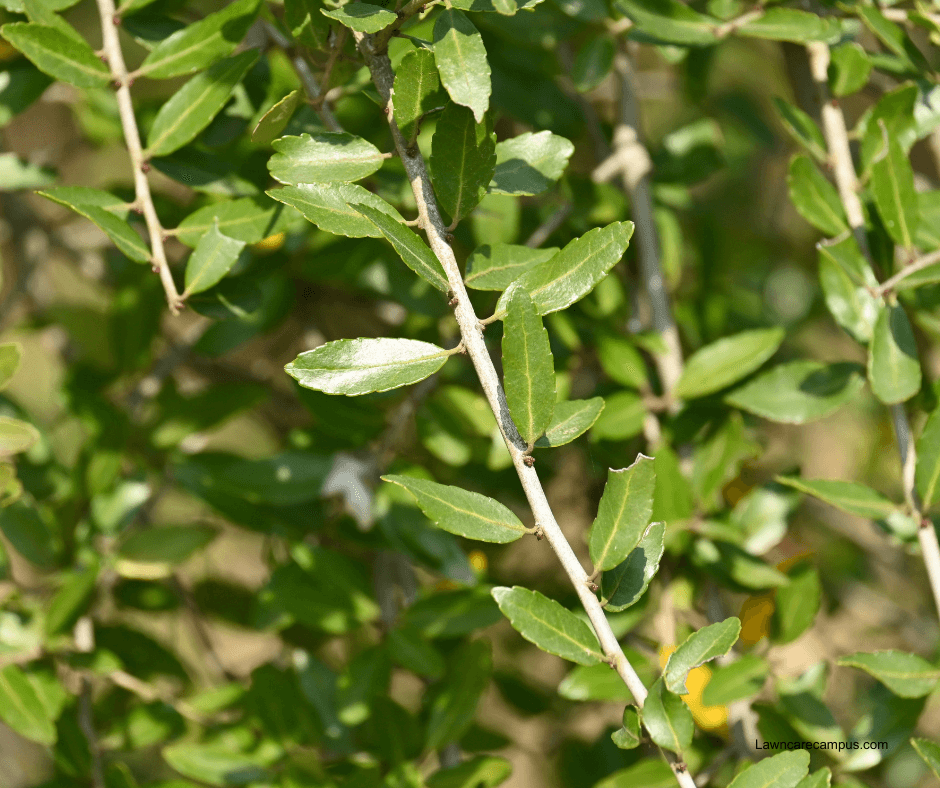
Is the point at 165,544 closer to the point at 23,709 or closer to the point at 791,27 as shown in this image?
the point at 23,709

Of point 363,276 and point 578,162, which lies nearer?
point 363,276

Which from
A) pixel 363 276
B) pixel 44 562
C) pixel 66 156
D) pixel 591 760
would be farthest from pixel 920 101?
pixel 66 156

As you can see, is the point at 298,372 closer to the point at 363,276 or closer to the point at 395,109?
the point at 395,109

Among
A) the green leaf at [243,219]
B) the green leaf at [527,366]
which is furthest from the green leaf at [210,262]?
the green leaf at [527,366]

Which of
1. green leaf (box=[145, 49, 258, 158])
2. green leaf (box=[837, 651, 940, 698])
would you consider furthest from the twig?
green leaf (box=[145, 49, 258, 158])

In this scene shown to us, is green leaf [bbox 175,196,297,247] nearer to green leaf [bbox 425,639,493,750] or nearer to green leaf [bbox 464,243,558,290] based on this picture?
green leaf [bbox 464,243,558,290]

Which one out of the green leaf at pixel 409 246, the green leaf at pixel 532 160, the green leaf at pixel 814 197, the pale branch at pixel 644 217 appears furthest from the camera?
the pale branch at pixel 644 217

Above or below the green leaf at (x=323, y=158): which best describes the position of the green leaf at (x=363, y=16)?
above

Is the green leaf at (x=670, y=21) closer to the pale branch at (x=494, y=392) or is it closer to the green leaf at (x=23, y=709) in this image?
the pale branch at (x=494, y=392)
